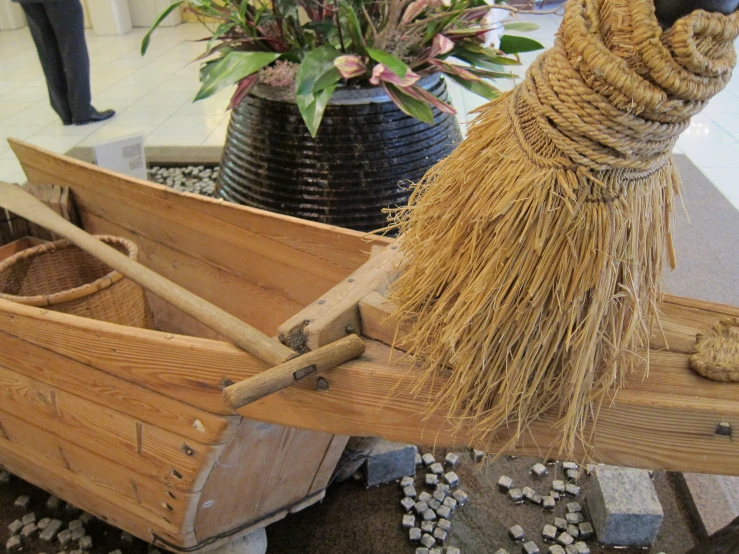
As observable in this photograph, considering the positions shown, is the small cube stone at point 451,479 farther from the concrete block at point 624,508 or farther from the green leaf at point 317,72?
the green leaf at point 317,72

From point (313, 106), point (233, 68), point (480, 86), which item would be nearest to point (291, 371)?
point (313, 106)

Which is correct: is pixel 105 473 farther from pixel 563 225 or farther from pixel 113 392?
pixel 563 225

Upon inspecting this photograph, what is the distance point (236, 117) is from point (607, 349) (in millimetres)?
1046

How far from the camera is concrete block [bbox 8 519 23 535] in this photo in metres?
1.15

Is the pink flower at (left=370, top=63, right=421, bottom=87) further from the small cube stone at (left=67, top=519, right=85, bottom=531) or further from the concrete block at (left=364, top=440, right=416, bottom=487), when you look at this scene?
the small cube stone at (left=67, top=519, right=85, bottom=531)

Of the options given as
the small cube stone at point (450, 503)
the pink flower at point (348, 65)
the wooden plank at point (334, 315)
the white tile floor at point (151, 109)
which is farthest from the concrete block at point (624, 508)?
the white tile floor at point (151, 109)

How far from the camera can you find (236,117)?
142cm

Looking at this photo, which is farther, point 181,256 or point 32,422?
point 181,256

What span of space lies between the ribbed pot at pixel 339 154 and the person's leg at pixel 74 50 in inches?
61.7

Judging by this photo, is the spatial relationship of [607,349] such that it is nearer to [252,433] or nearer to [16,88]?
[252,433]

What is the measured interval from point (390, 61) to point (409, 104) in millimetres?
101

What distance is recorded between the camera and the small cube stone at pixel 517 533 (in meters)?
1.12

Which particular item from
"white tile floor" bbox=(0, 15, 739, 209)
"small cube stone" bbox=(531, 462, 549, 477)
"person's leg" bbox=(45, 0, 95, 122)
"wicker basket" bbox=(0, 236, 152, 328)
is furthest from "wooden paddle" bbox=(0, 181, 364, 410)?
"person's leg" bbox=(45, 0, 95, 122)

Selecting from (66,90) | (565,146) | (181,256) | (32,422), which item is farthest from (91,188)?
(66,90)
